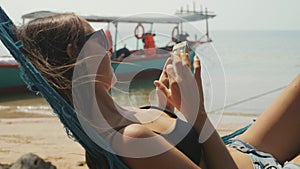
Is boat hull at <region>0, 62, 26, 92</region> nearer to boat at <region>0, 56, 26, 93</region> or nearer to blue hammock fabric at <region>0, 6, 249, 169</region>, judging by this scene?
Answer: boat at <region>0, 56, 26, 93</region>

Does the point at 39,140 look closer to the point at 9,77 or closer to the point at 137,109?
the point at 137,109

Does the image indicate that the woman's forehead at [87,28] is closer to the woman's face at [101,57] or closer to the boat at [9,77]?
the woman's face at [101,57]

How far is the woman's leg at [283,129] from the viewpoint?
7.13 ft

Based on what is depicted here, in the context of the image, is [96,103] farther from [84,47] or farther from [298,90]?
[298,90]

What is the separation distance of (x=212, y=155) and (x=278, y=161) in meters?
0.48

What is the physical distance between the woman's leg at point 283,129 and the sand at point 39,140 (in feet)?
8.51

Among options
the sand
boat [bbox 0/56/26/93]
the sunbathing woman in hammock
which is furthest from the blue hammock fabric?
boat [bbox 0/56/26/93]

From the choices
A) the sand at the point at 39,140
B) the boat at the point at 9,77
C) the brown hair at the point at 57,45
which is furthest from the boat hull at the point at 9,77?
the brown hair at the point at 57,45

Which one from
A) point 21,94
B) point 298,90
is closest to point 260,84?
point 21,94

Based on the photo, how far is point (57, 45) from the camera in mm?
1719

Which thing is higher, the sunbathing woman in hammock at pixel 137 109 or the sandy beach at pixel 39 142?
the sunbathing woman in hammock at pixel 137 109

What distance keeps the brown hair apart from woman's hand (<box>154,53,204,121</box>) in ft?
1.19

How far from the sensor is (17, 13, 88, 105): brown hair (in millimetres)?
1717

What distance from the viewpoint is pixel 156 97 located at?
82.7 inches
